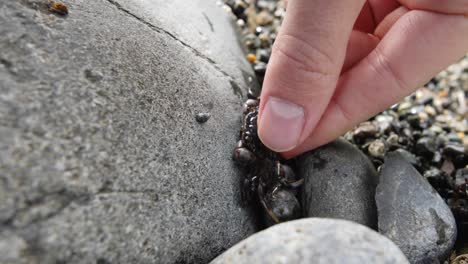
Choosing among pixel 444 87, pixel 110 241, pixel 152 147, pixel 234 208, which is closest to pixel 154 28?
pixel 152 147

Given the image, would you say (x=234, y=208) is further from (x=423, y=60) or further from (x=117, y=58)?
(x=423, y=60)

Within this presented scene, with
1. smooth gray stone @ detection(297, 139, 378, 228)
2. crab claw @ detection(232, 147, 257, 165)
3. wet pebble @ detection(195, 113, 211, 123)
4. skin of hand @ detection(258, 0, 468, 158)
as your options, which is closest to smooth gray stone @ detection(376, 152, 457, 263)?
smooth gray stone @ detection(297, 139, 378, 228)

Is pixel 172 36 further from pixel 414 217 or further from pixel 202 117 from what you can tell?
pixel 414 217

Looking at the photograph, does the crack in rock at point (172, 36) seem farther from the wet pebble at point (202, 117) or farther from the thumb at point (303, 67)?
the thumb at point (303, 67)

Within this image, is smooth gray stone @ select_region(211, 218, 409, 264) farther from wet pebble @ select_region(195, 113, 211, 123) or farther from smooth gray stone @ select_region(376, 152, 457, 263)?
wet pebble @ select_region(195, 113, 211, 123)

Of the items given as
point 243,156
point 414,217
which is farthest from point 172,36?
point 414,217

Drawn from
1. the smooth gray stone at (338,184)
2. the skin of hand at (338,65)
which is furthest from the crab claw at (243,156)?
the smooth gray stone at (338,184)
